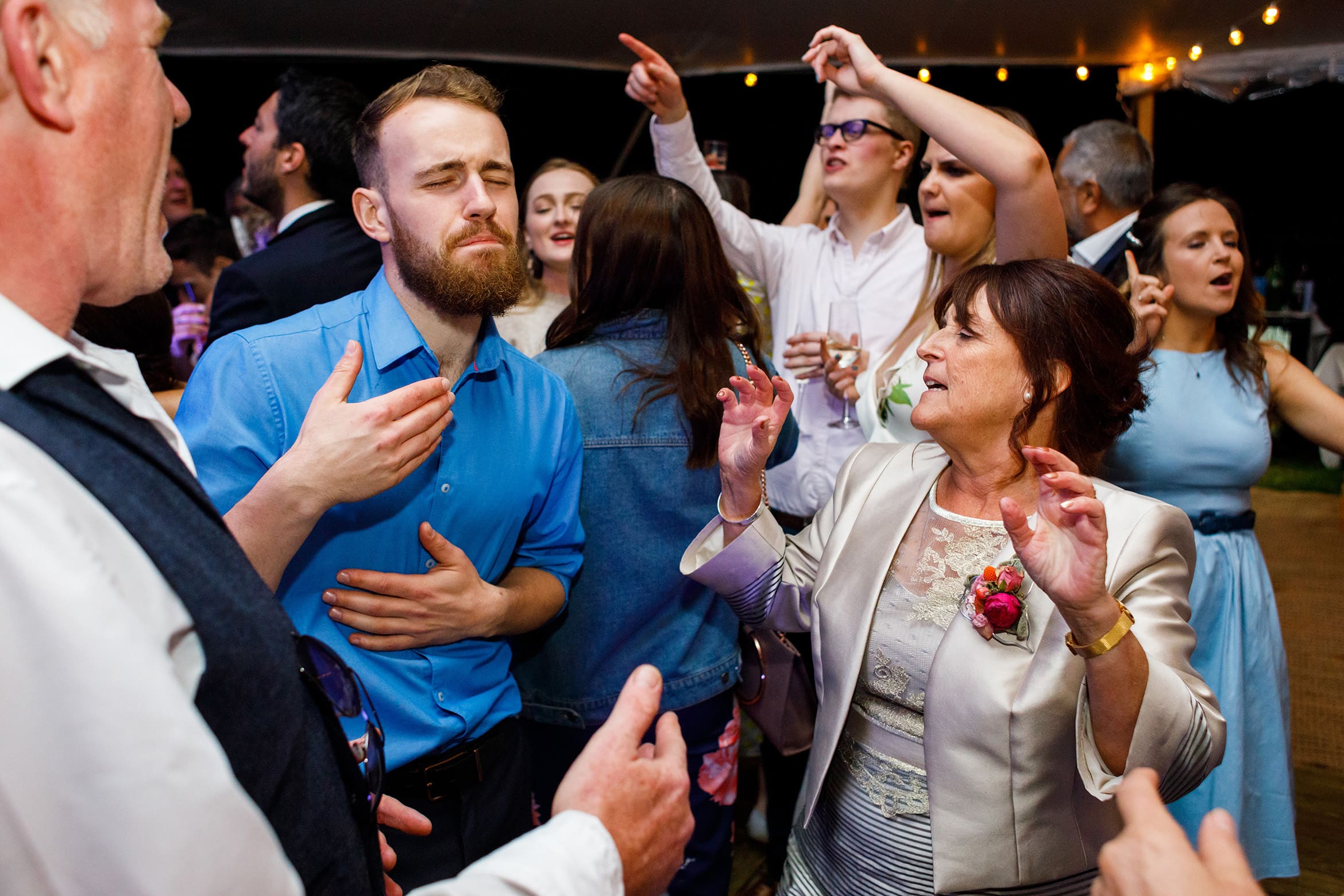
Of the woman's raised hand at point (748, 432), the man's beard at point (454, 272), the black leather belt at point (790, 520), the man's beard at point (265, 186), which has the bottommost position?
the black leather belt at point (790, 520)

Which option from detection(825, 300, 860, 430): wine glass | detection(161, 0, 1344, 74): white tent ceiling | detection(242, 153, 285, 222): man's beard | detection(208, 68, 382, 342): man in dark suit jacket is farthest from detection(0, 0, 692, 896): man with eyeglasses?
detection(161, 0, 1344, 74): white tent ceiling

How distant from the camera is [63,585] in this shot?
56 cm

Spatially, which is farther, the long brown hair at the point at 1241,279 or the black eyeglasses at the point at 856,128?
the black eyeglasses at the point at 856,128

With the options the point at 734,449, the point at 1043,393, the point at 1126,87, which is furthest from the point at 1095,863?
the point at 1126,87

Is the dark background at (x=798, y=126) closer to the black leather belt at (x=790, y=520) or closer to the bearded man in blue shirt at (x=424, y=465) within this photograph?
the black leather belt at (x=790, y=520)

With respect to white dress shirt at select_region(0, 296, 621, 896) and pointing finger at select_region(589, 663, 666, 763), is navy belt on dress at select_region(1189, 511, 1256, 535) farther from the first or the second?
white dress shirt at select_region(0, 296, 621, 896)

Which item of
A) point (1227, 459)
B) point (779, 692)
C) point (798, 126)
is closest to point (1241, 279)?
point (1227, 459)

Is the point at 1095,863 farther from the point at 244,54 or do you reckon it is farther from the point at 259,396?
the point at 244,54

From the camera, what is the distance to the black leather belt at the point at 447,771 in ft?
4.62

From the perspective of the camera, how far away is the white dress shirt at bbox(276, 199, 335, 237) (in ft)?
7.97

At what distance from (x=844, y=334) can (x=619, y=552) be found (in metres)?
0.79

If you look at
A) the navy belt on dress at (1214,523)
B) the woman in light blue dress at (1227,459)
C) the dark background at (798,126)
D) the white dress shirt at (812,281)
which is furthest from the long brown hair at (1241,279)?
the dark background at (798,126)

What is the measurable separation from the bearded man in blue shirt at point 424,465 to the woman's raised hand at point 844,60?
0.77m

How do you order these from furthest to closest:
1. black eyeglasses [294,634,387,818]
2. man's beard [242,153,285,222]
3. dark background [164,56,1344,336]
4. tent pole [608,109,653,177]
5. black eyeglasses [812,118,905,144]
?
tent pole [608,109,653,177]
dark background [164,56,1344,336]
black eyeglasses [812,118,905,144]
man's beard [242,153,285,222]
black eyeglasses [294,634,387,818]
